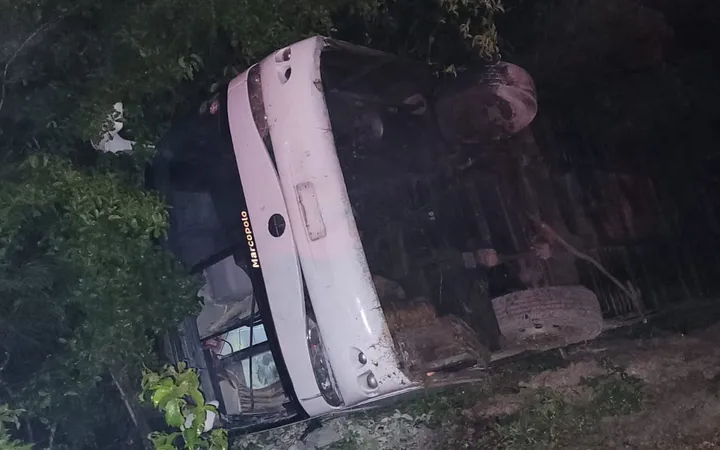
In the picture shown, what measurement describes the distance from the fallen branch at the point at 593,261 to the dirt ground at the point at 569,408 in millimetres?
280

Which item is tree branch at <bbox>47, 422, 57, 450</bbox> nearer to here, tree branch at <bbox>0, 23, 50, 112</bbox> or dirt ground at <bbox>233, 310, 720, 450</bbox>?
dirt ground at <bbox>233, 310, 720, 450</bbox>

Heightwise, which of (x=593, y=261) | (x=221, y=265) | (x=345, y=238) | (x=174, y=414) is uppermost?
(x=221, y=265)

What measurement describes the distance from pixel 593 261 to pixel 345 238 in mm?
2168

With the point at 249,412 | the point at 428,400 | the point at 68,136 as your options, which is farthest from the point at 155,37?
the point at 428,400

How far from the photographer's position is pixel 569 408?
4098 millimetres

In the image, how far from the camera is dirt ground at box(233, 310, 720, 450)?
3820 millimetres

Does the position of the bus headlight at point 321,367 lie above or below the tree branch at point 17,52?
below

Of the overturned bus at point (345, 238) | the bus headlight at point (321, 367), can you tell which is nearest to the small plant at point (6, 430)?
the overturned bus at point (345, 238)

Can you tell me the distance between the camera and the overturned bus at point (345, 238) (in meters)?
3.36

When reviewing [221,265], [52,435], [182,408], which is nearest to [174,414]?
[182,408]

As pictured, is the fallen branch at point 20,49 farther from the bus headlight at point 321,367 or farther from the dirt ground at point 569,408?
the dirt ground at point 569,408

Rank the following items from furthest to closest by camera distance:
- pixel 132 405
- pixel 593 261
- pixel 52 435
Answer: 1. pixel 593 261
2. pixel 132 405
3. pixel 52 435

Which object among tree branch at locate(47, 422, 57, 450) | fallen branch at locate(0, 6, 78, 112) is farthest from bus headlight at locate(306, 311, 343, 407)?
fallen branch at locate(0, 6, 78, 112)

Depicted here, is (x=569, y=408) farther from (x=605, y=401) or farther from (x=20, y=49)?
(x=20, y=49)
